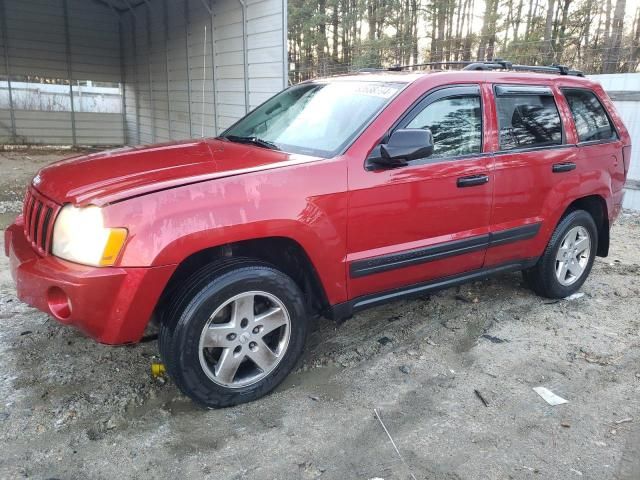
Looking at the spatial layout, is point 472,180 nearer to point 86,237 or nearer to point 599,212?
point 599,212

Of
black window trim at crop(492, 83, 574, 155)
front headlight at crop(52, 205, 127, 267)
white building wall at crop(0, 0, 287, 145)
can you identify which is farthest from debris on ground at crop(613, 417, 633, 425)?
white building wall at crop(0, 0, 287, 145)

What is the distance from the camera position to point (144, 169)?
2.86 m

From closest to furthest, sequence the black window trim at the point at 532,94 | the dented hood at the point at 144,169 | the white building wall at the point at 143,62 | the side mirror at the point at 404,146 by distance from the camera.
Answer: the dented hood at the point at 144,169 < the side mirror at the point at 404,146 < the black window trim at the point at 532,94 < the white building wall at the point at 143,62

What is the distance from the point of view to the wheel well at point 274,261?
9.30ft

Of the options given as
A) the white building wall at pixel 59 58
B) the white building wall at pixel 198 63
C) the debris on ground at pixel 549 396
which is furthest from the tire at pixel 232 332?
the white building wall at pixel 59 58

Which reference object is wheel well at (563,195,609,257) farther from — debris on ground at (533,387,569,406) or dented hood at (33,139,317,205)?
dented hood at (33,139,317,205)

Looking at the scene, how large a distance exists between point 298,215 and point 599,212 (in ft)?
10.6

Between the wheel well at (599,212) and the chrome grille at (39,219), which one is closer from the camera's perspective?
the chrome grille at (39,219)

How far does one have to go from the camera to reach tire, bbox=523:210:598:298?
4.32 meters

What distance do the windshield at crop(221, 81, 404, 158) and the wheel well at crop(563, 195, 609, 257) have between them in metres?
2.17

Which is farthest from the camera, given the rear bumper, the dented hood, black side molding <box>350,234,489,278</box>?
black side molding <box>350,234,489,278</box>

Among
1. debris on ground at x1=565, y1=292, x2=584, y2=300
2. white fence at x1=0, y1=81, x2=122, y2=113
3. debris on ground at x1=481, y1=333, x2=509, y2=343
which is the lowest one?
debris on ground at x1=481, y1=333, x2=509, y2=343

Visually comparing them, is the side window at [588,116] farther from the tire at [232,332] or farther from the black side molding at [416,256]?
the tire at [232,332]

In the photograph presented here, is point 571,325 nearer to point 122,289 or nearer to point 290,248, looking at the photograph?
point 290,248
